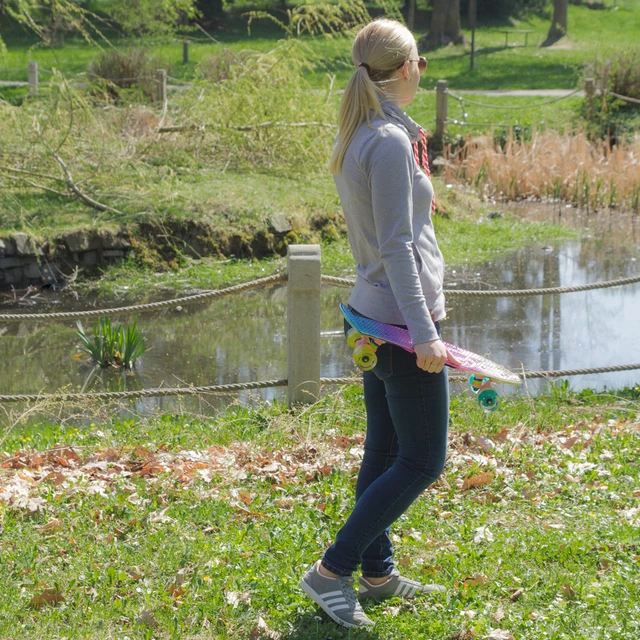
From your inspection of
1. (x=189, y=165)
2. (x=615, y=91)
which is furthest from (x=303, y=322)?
(x=615, y=91)

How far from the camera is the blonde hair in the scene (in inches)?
107

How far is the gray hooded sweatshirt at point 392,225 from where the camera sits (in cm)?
263

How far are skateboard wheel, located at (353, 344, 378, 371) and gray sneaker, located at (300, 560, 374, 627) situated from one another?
30.8 inches

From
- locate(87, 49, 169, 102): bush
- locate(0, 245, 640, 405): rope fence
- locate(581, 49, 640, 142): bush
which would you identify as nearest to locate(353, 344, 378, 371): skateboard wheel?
locate(0, 245, 640, 405): rope fence

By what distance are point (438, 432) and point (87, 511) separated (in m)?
1.87

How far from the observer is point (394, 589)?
10.5ft

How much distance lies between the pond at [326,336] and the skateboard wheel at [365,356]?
3.37m

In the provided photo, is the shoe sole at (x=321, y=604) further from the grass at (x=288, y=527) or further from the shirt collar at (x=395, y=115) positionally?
the shirt collar at (x=395, y=115)

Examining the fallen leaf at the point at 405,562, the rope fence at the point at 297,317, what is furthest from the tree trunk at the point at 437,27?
the fallen leaf at the point at 405,562

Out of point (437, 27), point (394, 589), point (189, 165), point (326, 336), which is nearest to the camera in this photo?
point (394, 589)

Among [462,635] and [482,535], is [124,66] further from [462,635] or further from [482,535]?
[462,635]

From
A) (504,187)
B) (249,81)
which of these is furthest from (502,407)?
(504,187)

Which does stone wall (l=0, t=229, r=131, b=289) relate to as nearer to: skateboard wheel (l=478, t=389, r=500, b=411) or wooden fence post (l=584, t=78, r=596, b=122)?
skateboard wheel (l=478, t=389, r=500, b=411)

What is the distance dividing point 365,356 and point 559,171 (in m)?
12.5
